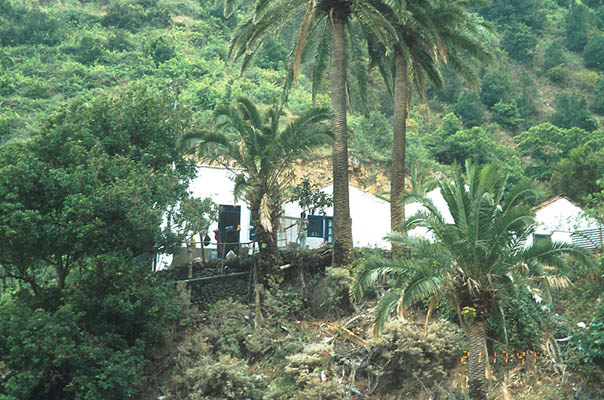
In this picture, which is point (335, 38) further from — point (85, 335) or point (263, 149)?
point (85, 335)

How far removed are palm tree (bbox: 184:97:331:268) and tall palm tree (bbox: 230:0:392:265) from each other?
800 mm

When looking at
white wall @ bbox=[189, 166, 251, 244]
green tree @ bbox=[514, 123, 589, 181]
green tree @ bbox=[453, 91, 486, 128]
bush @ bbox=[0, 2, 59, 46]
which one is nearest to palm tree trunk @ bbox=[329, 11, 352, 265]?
white wall @ bbox=[189, 166, 251, 244]

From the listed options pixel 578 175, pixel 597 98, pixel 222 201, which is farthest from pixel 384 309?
pixel 597 98

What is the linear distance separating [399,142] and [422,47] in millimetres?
3773

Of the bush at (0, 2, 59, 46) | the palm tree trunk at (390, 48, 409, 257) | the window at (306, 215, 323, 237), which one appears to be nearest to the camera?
the palm tree trunk at (390, 48, 409, 257)

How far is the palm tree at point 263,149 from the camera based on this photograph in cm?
1981

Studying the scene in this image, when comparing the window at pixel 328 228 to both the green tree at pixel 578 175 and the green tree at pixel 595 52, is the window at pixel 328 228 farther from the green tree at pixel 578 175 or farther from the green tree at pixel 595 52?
the green tree at pixel 595 52

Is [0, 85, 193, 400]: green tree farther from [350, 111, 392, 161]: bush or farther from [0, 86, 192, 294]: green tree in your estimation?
[350, 111, 392, 161]: bush

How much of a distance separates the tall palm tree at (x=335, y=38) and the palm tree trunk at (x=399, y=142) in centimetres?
165

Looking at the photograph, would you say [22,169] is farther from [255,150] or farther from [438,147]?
[438,147]

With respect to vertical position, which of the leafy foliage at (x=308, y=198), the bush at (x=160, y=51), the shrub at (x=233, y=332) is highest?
the bush at (x=160, y=51)

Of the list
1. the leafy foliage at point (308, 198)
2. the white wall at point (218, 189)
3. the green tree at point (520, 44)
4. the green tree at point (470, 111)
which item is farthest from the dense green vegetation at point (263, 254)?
the green tree at point (520, 44)

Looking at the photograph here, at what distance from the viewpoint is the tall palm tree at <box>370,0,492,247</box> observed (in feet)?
69.3

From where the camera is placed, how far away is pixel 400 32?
2227cm
